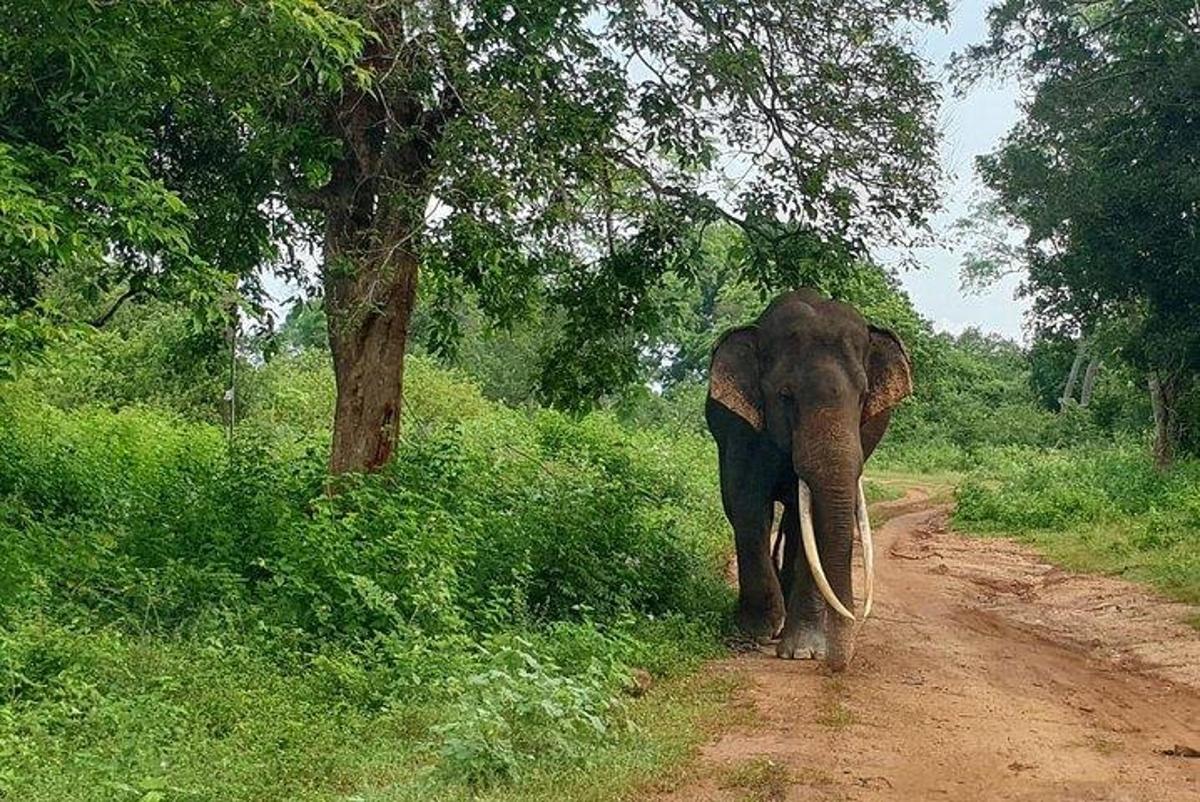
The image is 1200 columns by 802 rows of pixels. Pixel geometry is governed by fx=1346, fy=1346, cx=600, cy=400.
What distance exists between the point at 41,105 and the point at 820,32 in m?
6.15

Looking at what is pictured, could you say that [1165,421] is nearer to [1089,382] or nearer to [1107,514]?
[1107,514]

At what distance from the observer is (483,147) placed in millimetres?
9430

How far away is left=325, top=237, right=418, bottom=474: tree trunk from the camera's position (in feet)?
36.3

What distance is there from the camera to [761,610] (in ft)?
35.2

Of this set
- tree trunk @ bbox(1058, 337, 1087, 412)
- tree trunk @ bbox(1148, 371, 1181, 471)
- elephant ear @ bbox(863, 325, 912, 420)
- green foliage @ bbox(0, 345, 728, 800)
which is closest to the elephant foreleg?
green foliage @ bbox(0, 345, 728, 800)

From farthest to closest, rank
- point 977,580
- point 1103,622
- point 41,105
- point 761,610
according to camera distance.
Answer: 1. point 977,580
2. point 1103,622
3. point 761,610
4. point 41,105

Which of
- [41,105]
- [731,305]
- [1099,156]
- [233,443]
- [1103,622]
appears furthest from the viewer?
[731,305]

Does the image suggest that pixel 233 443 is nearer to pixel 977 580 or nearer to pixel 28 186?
pixel 28 186

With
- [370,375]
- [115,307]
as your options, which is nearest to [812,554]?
[370,375]

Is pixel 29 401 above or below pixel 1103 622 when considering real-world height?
above

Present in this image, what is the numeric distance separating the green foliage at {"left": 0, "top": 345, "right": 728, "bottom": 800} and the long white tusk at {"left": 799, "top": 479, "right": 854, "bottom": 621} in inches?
41.6

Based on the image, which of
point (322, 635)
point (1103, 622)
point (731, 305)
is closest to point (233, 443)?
point (322, 635)

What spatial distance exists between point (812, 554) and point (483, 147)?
3659 mm

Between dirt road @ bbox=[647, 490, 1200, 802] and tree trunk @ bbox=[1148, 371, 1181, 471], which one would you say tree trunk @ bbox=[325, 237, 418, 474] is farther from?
tree trunk @ bbox=[1148, 371, 1181, 471]
